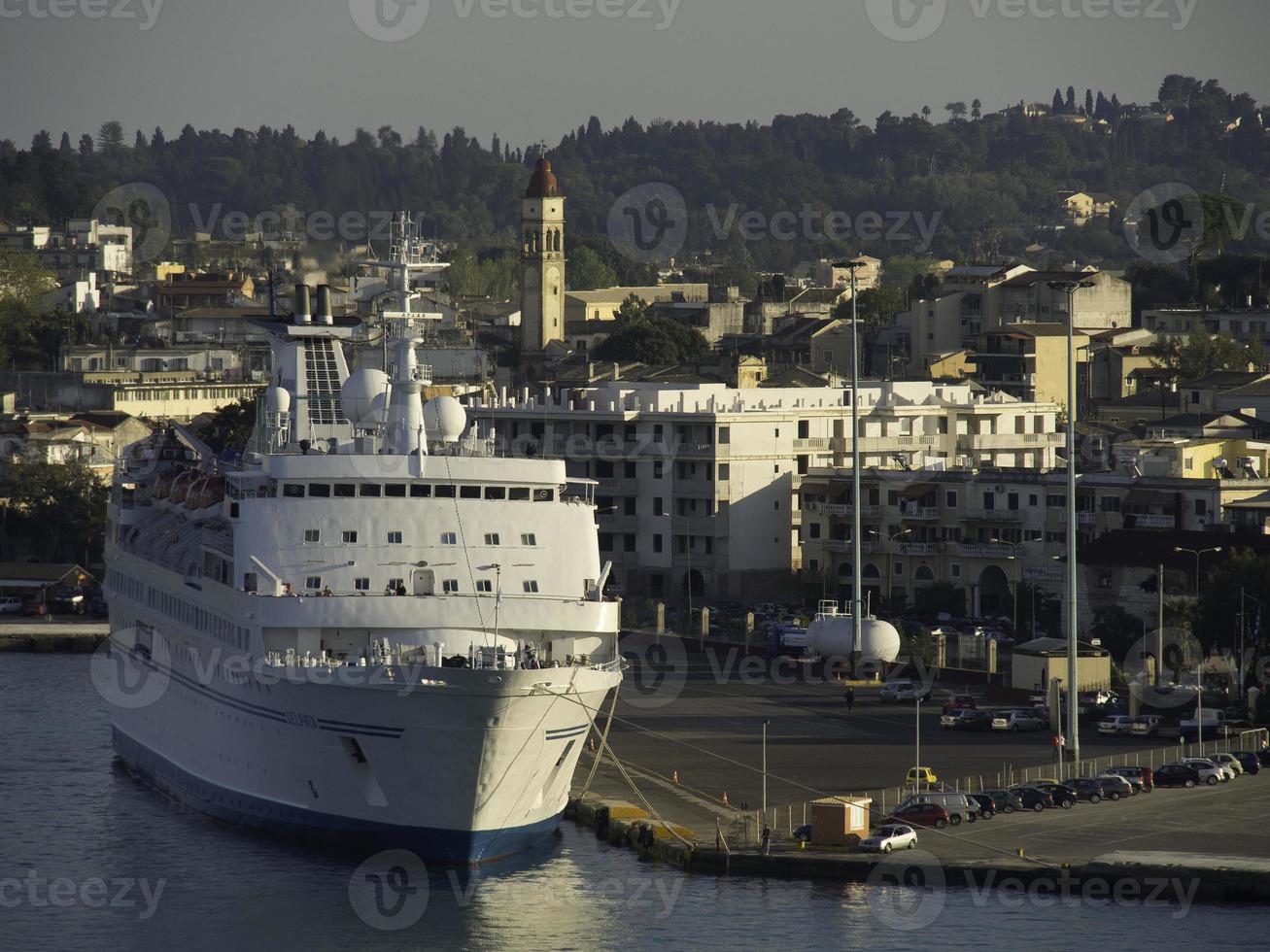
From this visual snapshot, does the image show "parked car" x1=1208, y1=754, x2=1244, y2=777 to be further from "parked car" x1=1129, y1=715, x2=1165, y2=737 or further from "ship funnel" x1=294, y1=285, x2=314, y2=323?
"ship funnel" x1=294, y1=285, x2=314, y2=323

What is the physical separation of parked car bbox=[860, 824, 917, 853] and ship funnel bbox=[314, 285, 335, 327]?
1967cm

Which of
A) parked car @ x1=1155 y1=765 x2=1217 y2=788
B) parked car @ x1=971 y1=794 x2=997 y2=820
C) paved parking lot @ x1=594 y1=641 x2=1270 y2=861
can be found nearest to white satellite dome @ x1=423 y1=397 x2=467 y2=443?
paved parking lot @ x1=594 y1=641 x2=1270 y2=861

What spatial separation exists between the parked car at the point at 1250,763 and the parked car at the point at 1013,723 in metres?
6.11

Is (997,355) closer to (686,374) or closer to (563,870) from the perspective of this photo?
(686,374)

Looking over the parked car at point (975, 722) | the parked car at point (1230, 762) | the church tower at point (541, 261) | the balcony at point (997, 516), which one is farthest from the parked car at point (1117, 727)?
the church tower at point (541, 261)

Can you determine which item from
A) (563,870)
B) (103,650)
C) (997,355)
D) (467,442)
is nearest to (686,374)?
(997,355)

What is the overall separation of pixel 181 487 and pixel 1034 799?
Answer: 1926cm

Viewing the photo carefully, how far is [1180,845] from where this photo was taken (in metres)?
40.8

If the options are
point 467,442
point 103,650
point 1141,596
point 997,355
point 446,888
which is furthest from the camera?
point 997,355

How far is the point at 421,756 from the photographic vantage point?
40188 millimetres

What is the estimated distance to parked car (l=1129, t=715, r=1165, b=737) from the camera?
52.0 meters

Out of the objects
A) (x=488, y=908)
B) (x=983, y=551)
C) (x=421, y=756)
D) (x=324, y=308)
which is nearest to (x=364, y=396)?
(x=324, y=308)

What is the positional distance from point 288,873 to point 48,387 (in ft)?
241

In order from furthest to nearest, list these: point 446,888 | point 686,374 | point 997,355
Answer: point 997,355 → point 686,374 → point 446,888
